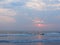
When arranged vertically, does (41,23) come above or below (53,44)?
above

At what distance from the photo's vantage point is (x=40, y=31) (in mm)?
19844

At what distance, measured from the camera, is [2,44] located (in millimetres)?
12297

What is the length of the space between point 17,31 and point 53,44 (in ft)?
25.6

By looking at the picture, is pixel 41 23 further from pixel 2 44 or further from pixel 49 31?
pixel 2 44

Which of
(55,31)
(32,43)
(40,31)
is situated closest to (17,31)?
(40,31)

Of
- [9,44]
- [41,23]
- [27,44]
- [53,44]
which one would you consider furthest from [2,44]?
[41,23]

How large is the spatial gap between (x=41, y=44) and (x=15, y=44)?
50.4 inches

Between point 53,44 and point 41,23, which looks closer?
point 53,44

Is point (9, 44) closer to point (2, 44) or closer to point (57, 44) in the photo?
point (2, 44)

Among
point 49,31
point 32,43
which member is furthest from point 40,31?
point 32,43

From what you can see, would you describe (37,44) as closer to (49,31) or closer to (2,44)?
(2,44)

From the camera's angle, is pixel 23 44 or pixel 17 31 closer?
pixel 23 44

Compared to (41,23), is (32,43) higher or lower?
lower

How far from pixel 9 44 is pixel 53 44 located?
7.06ft
